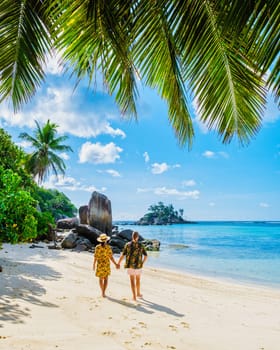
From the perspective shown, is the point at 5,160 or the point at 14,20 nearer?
the point at 14,20

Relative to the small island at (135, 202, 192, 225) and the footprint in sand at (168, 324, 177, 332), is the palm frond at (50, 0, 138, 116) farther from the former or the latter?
the small island at (135, 202, 192, 225)

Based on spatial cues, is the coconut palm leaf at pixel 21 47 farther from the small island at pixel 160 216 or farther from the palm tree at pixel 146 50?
the small island at pixel 160 216

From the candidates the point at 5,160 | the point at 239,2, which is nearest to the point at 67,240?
the point at 5,160

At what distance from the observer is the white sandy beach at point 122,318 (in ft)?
15.4

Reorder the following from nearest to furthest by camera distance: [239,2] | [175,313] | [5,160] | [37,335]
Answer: [239,2], [37,335], [175,313], [5,160]

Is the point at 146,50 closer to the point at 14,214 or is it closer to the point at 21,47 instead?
the point at 21,47

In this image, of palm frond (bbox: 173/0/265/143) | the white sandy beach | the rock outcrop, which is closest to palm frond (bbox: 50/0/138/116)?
palm frond (bbox: 173/0/265/143)

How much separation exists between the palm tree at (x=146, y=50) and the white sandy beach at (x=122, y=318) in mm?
3324

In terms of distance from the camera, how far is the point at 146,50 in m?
3.39

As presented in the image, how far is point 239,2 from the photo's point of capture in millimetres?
2176

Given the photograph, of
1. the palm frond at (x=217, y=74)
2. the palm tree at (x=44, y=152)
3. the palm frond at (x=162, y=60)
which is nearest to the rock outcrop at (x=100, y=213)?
the palm tree at (x=44, y=152)

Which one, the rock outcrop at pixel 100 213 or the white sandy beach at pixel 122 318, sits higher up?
the rock outcrop at pixel 100 213

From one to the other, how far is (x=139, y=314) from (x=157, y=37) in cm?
529

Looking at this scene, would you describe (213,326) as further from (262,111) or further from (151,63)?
(151,63)
